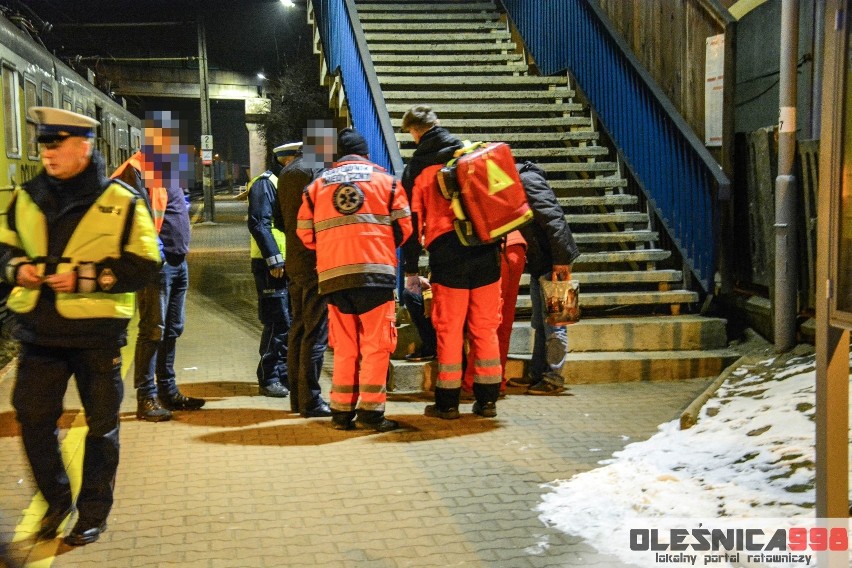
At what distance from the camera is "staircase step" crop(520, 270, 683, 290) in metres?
8.03

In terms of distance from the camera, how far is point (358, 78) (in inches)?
396

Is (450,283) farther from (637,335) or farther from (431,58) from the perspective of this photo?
(431,58)

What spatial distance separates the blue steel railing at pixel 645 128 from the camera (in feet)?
25.6

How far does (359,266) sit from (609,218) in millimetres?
3820

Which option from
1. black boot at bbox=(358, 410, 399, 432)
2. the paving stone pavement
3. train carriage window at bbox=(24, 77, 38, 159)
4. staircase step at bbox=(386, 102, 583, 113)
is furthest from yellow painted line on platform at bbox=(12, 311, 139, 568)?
train carriage window at bbox=(24, 77, 38, 159)

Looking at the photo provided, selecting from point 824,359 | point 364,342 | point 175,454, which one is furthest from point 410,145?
point 824,359

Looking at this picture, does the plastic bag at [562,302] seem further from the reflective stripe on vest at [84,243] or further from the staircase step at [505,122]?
the staircase step at [505,122]

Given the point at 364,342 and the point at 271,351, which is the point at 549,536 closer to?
the point at 364,342

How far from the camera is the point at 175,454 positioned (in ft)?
17.4

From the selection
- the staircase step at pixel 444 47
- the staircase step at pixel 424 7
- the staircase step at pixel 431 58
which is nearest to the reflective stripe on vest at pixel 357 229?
the staircase step at pixel 431 58

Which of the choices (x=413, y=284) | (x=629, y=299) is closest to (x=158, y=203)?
(x=413, y=284)

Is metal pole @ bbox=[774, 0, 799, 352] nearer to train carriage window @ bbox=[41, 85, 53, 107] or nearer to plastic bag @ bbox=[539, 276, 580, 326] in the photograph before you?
plastic bag @ bbox=[539, 276, 580, 326]

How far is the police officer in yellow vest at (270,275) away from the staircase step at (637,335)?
6.18 feet

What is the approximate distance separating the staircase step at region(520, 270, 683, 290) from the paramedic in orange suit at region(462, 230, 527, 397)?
1299 mm
